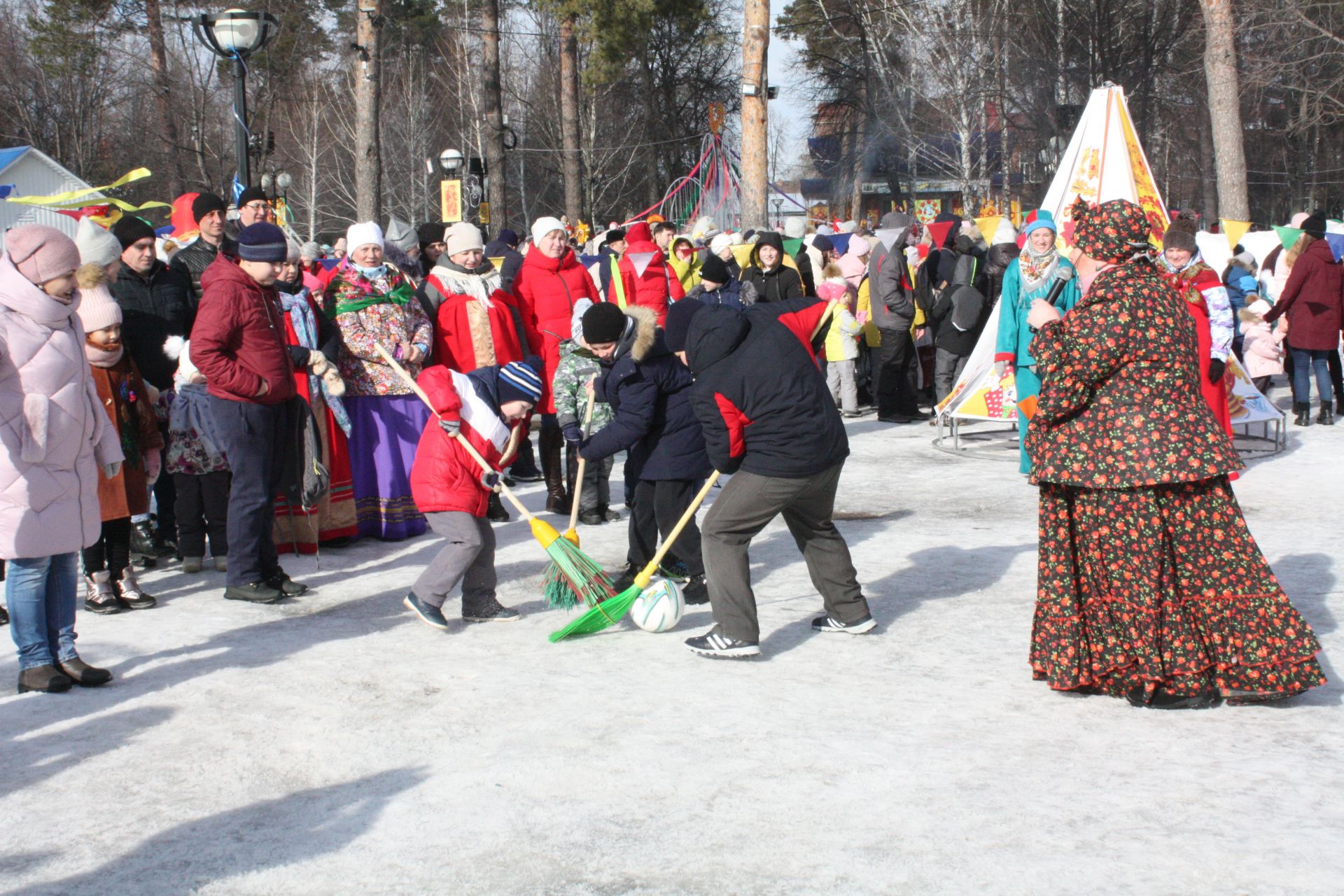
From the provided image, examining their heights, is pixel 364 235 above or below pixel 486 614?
above

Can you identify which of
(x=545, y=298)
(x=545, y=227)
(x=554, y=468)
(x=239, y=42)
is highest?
(x=239, y=42)

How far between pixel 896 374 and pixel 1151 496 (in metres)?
8.13

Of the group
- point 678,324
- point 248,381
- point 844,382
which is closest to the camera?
point 678,324

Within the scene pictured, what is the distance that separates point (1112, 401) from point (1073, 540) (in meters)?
0.54

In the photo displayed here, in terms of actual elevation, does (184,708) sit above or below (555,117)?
below

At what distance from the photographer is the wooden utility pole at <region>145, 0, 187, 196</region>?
30.5 meters

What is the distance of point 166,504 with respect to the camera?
7352mm

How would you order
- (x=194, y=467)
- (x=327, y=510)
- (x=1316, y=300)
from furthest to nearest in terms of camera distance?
(x=1316, y=300), (x=327, y=510), (x=194, y=467)

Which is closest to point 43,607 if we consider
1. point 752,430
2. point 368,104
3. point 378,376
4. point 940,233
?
point 752,430

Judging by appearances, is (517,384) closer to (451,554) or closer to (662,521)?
A: (451,554)

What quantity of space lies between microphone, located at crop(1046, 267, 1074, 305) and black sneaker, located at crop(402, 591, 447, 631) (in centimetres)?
338

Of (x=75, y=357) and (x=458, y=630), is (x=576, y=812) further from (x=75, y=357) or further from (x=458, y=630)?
(x=75, y=357)

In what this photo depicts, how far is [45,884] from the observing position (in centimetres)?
339

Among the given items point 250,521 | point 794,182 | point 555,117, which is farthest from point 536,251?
point 794,182
